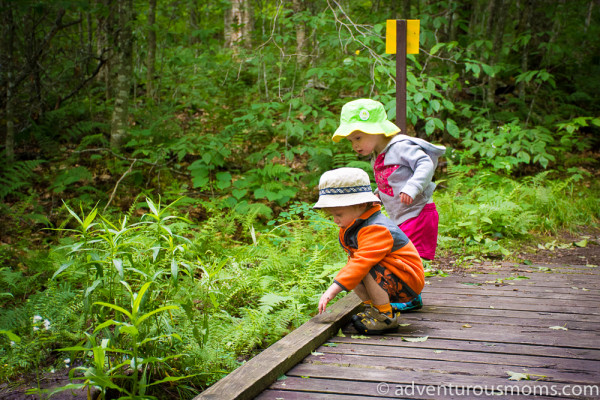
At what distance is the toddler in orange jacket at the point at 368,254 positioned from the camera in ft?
10.3

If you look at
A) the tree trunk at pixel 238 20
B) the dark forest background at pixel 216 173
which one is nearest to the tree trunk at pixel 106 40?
the dark forest background at pixel 216 173

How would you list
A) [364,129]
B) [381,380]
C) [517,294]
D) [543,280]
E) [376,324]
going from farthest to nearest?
[543,280] < [517,294] < [364,129] < [376,324] < [381,380]

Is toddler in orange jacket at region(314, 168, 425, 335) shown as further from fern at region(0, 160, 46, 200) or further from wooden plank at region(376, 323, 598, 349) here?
fern at region(0, 160, 46, 200)

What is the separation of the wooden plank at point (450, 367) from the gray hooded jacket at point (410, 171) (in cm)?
137

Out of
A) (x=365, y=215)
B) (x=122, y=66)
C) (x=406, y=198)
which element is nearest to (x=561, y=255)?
(x=406, y=198)

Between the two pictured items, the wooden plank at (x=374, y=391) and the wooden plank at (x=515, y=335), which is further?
the wooden plank at (x=515, y=335)

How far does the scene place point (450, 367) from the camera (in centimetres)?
266

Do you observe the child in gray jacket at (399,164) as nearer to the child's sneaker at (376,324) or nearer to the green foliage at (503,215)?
the child's sneaker at (376,324)

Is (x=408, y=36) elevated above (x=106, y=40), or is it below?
below

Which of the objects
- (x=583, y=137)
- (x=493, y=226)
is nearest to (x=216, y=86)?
(x=493, y=226)

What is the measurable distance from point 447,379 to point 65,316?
291 centimetres

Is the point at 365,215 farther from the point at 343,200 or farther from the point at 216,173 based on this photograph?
the point at 216,173

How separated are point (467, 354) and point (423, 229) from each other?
53.3 inches

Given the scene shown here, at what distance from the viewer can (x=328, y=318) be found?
3.39 metres
